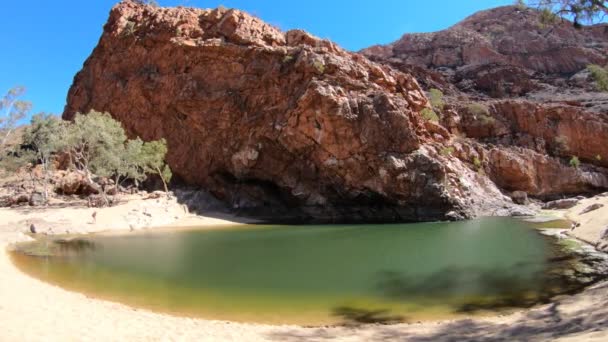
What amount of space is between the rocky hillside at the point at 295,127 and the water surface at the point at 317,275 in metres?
19.0

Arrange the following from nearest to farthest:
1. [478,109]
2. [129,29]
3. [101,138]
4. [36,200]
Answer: [36,200] → [101,138] → [129,29] → [478,109]

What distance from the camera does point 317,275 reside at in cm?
1572

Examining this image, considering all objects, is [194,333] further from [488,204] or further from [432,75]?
[432,75]

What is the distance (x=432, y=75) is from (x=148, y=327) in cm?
8607

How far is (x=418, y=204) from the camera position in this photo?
43.7 m

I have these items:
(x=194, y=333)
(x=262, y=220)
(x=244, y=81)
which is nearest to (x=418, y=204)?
(x=262, y=220)

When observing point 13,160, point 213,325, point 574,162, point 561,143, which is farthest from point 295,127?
A: point 561,143

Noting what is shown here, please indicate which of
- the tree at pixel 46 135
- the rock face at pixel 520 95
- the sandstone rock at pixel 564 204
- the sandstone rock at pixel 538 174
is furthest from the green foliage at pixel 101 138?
the sandstone rock at pixel 564 204

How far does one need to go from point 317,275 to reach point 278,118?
107 feet

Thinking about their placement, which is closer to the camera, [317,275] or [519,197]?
[317,275]

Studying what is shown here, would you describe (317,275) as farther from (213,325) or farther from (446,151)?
(446,151)

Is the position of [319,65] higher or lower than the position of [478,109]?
higher

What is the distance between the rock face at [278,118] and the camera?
145 ft

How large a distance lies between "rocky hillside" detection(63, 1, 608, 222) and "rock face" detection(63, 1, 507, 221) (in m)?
0.14
